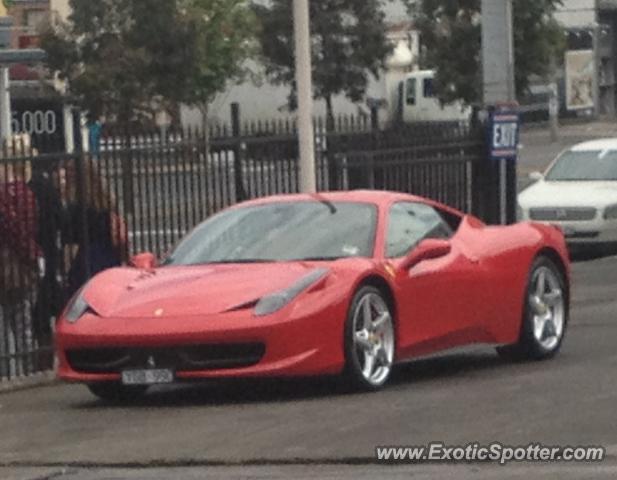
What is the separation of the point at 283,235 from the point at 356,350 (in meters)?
1.20

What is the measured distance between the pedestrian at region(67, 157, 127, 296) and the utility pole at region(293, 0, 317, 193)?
232cm

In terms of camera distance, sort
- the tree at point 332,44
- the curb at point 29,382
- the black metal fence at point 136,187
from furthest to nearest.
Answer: the tree at point 332,44 → the black metal fence at point 136,187 → the curb at point 29,382

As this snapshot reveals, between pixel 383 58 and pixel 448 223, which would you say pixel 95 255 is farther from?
pixel 383 58

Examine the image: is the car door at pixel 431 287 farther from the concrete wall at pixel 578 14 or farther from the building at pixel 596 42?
the concrete wall at pixel 578 14

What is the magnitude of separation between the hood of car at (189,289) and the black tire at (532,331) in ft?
7.50

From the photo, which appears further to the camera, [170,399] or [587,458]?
[170,399]

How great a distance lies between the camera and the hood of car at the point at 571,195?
27.8 meters

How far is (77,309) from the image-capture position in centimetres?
1337

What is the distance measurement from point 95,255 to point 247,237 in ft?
7.76

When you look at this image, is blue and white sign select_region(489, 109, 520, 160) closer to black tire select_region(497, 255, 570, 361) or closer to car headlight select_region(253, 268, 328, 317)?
black tire select_region(497, 255, 570, 361)

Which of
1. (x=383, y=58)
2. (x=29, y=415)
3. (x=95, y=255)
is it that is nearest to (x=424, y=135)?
(x=95, y=255)

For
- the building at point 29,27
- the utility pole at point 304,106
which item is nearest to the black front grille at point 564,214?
the utility pole at point 304,106

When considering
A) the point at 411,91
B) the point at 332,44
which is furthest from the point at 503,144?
the point at 411,91

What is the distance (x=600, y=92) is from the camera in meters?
82.2
